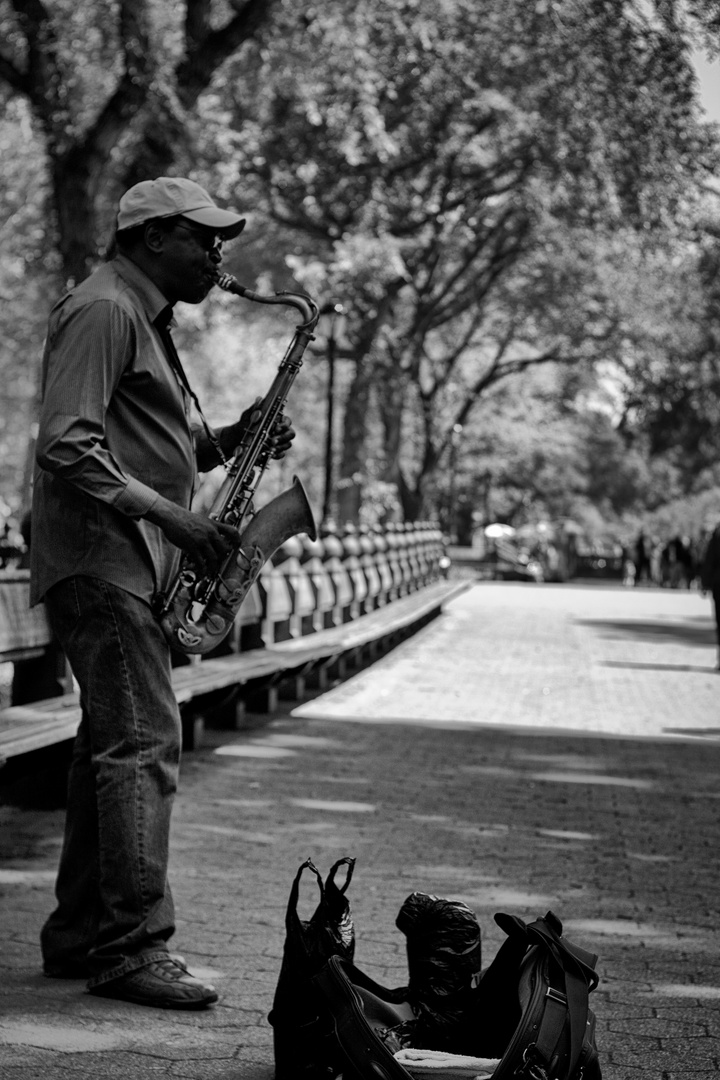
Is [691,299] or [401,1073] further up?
[691,299]

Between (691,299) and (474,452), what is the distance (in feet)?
68.0

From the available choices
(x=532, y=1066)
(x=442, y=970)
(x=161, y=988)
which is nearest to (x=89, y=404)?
(x=161, y=988)

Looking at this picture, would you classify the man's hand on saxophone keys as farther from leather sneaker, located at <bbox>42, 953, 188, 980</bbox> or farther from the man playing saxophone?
leather sneaker, located at <bbox>42, 953, 188, 980</bbox>

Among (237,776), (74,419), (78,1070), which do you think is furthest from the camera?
(237,776)

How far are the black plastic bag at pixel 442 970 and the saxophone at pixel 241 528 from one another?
109cm

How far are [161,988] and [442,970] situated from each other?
96cm

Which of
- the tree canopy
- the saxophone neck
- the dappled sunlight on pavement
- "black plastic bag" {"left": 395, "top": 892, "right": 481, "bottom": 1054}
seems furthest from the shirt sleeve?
the tree canopy

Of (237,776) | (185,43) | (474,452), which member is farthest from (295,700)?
(474,452)

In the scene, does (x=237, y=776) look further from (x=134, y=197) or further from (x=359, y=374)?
(x=359, y=374)

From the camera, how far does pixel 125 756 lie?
430 centimetres

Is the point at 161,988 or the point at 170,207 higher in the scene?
the point at 170,207

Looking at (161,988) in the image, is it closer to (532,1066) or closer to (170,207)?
(532,1066)

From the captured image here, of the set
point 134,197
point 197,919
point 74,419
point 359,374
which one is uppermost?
point 359,374

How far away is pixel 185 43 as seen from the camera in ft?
55.4
